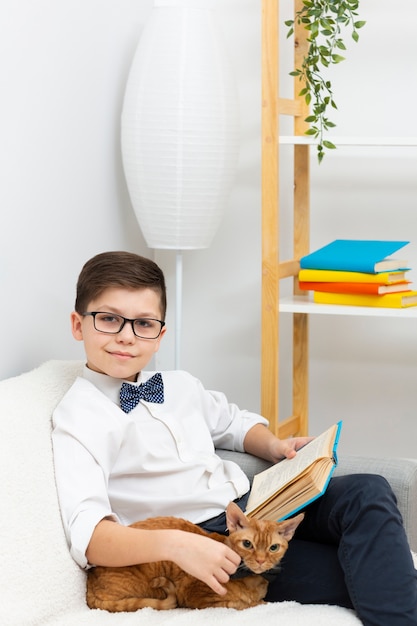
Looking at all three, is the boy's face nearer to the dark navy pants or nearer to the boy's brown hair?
the boy's brown hair

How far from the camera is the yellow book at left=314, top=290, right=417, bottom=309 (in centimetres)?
202

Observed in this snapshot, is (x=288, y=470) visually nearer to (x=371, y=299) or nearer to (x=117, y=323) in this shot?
(x=117, y=323)

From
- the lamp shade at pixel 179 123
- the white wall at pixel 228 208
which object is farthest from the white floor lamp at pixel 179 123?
the white wall at pixel 228 208

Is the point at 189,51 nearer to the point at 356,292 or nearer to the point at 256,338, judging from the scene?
the point at 356,292

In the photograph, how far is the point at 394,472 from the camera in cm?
152

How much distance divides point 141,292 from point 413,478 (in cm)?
56

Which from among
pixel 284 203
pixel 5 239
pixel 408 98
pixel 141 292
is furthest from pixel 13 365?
pixel 408 98

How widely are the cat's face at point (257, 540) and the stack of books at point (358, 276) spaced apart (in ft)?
2.70

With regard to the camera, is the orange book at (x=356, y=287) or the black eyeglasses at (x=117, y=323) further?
the orange book at (x=356, y=287)

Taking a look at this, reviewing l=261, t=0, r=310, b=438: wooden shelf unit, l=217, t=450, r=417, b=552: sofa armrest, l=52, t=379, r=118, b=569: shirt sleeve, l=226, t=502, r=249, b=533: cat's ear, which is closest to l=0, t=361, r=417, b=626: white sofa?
l=52, t=379, r=118, b=569: shirt sleeve

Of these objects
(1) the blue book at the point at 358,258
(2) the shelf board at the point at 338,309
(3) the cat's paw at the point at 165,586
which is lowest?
(3) the cat's paw at the point at 165,586

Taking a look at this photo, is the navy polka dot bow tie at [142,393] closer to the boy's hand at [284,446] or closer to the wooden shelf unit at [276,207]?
the boy's hand at [284,446]

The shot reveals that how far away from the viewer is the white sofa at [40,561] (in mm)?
1215

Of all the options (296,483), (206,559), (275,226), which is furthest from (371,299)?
(206,559)
